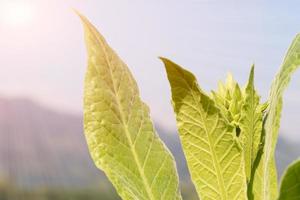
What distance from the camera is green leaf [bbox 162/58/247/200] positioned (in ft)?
2.55

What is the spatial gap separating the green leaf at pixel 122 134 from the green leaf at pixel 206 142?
1.5 inches

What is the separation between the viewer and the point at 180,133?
2.61 feet

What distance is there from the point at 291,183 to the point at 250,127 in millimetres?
242

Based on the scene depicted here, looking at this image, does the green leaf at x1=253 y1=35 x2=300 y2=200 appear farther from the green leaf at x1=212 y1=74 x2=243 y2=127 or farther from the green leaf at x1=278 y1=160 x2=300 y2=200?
the green leaf at x1=278 y1=160 x2=300 y2=200

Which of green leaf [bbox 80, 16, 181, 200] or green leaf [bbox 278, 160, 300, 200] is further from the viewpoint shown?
green leaf [bbox 80, 16, 181, 200]

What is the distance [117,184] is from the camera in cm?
79

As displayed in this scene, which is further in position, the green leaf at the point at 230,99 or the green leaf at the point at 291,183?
the green leaf at the point at 230,99

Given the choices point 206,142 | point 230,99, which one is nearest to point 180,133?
point 206,142

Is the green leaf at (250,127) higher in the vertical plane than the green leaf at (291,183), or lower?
lower

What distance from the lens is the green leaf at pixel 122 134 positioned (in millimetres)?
798

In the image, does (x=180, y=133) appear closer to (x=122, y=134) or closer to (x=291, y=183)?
(x=122, y=134)

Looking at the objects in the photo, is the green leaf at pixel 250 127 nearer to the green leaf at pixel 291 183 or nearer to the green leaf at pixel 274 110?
the green leaf at pixel 274 110

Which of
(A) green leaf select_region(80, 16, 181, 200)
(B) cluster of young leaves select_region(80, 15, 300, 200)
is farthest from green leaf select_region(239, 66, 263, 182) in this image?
(A) green leaf select_region(80, 16, 181, 200)

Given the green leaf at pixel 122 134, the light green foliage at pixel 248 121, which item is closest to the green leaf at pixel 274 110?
the light green foliage at pixel 248 121
